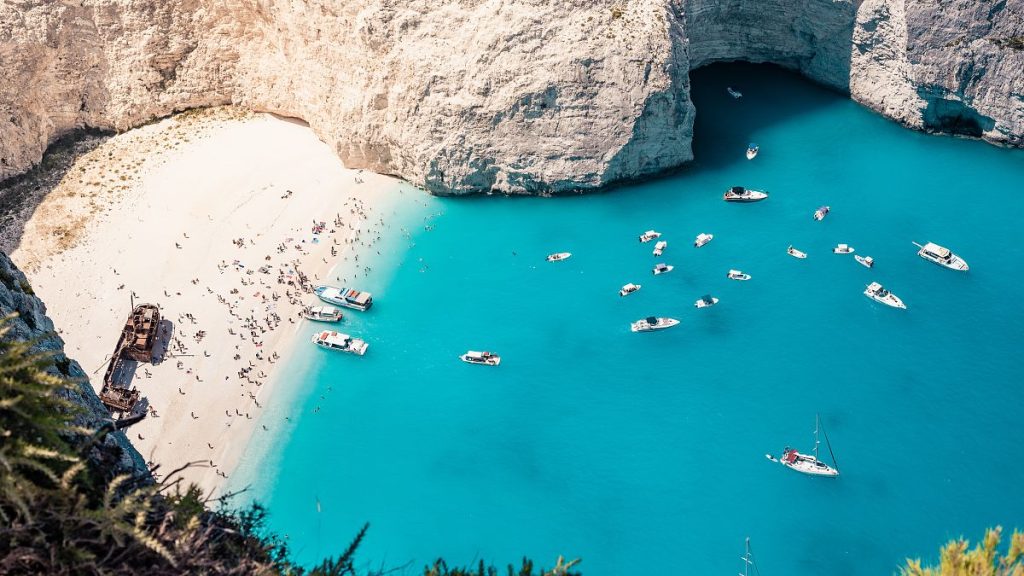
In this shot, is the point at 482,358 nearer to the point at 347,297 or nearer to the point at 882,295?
the point at 347,297

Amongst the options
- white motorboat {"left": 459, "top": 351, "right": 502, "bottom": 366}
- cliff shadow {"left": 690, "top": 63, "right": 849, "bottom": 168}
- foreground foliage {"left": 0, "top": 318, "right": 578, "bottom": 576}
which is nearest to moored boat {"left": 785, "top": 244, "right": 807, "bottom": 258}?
cliff shadow {"left": 690, "top": 63, "right": 849, "bottom": 168}

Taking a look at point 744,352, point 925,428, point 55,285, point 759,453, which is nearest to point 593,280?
point 744,352

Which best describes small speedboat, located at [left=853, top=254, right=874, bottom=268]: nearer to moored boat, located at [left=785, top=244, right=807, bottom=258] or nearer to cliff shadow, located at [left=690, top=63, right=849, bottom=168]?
moored boat, located at [left=785, top=244, right=807, bottom=258]

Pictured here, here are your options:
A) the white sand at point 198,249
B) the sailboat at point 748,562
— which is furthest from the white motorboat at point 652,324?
the white sand at point 198,249

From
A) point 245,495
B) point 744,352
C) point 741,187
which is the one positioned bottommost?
point 245,495

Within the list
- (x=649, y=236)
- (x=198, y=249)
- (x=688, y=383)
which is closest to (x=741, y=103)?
(x=649, y=236)

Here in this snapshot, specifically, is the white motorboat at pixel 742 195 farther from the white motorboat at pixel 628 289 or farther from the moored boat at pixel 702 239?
the white motorboat at pixel 628 289

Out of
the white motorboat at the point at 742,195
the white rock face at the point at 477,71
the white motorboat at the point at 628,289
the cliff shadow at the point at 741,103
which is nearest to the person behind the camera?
the white motorboat at the point at 628,289

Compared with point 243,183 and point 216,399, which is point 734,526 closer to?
point 216,399
